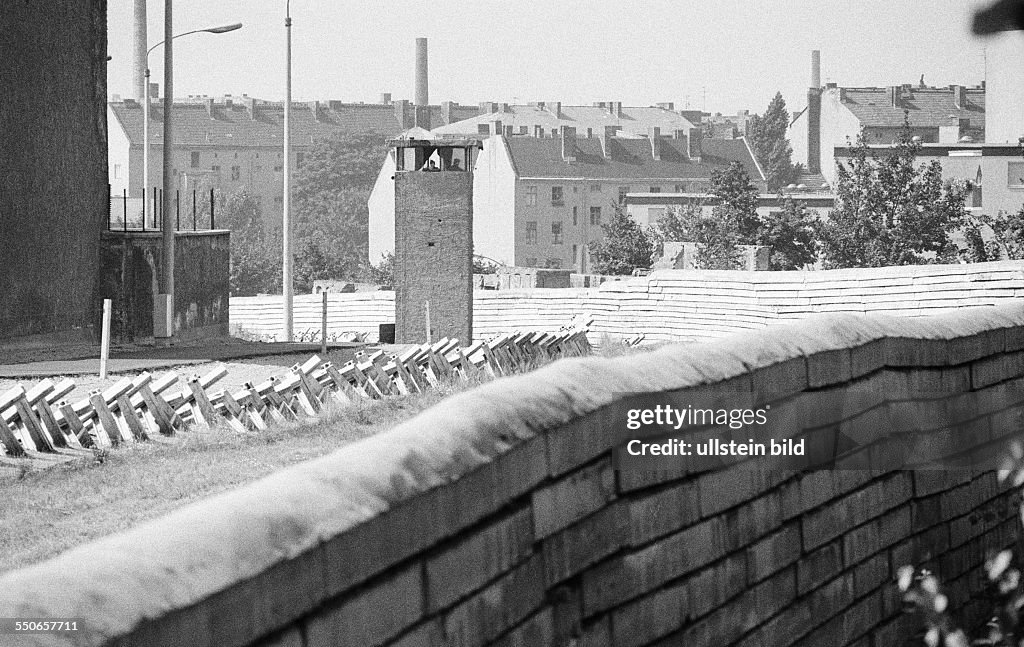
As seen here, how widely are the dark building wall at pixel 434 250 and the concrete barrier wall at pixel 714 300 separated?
2405 millimetres

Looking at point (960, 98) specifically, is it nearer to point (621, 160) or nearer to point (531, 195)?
point (621, 160)

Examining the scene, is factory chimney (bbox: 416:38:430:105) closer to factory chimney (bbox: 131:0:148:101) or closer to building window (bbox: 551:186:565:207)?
factory chimney (bbox: 131:0:148:101)

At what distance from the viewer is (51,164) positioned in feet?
76.9

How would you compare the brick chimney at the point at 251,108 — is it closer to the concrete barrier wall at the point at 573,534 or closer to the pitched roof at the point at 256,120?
the pitched roof at the point at 256,120

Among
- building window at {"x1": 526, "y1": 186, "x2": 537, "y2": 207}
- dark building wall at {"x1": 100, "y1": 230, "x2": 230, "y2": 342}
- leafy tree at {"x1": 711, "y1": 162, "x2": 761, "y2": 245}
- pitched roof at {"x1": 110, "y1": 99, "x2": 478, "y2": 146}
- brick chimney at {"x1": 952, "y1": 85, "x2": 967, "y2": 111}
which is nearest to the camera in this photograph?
dark building wall at {"x1": 100, "y1": 230, "x2": 230, "y2": 342}

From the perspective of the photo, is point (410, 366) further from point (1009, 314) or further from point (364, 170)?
point (364, 170)

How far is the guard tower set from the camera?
25969 mm

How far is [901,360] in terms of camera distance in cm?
692

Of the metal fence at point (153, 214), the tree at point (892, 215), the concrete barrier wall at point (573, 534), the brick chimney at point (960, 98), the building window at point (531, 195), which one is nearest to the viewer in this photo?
the concrete barrier wall at point (573, 534)

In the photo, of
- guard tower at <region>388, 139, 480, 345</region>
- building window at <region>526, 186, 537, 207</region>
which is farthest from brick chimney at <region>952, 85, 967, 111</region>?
guard tower at <region>388, 139, 480, 345</region>

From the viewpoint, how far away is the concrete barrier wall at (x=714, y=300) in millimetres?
20188

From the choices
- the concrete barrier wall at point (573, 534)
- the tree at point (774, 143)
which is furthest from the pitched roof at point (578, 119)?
the concrete barrier wall at point (573, 534)

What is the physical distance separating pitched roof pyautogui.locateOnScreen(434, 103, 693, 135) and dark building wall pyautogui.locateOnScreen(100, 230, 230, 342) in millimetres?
97207

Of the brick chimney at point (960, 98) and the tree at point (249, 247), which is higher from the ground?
the brick chimney at point (960, 98)
